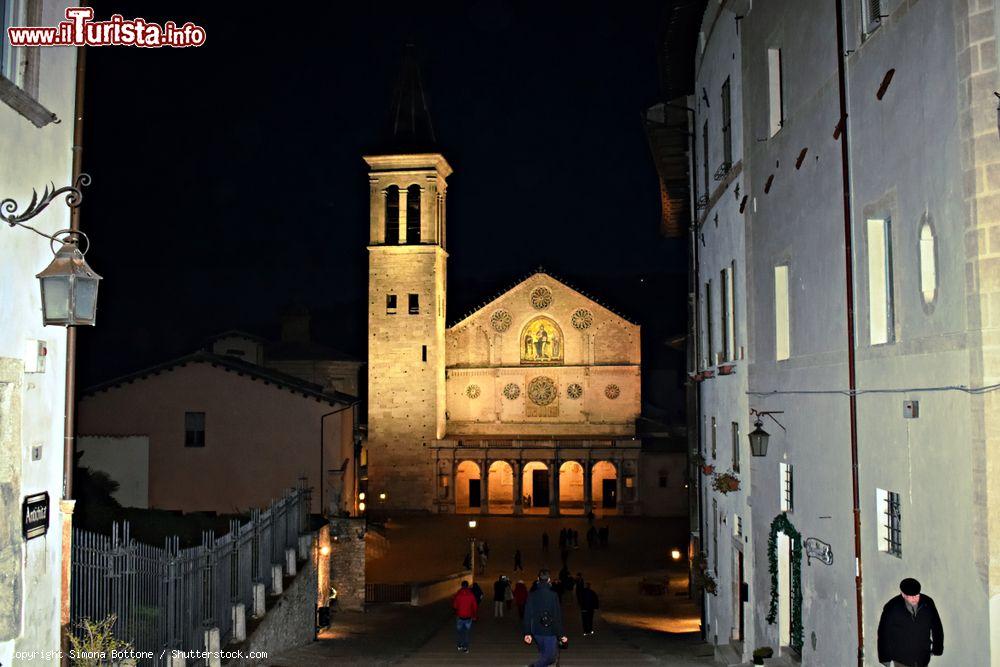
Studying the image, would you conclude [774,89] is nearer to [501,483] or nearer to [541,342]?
[541,342]

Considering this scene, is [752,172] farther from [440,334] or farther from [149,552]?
[440,334]

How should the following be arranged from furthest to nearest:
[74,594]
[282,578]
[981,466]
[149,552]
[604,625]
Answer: [604,625], [282,578], [149,552], [74,594], [981,466]

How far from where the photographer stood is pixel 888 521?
9516 mm

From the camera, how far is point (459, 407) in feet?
178

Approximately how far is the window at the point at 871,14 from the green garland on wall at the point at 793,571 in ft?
20.4

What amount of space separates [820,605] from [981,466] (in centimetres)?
486

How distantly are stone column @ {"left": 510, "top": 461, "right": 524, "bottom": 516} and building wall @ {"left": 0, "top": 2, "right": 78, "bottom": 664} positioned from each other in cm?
4154

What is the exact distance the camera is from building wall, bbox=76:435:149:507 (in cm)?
3278

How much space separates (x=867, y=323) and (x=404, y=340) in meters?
43.6

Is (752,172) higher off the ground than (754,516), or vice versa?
(752,172)

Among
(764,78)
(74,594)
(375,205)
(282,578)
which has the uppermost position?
(375,205)

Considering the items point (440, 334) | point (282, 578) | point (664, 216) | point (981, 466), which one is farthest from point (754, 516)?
point (440, 334)

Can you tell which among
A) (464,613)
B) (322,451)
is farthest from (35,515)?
(322,451)

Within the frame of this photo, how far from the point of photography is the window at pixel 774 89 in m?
13.7
